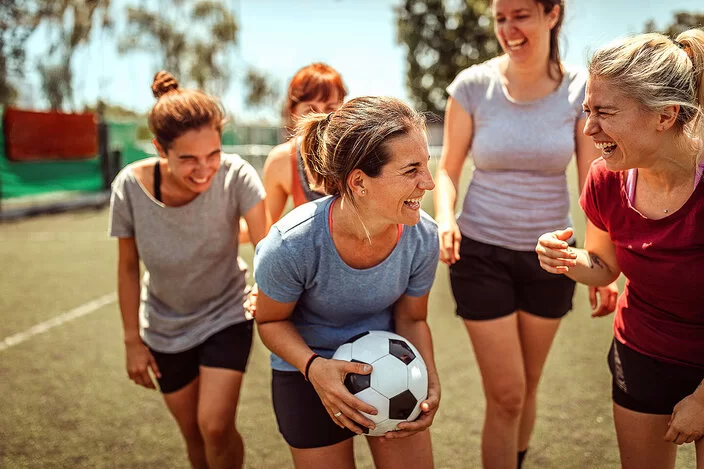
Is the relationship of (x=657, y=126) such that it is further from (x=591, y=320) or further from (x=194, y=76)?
(x=194, y=76)

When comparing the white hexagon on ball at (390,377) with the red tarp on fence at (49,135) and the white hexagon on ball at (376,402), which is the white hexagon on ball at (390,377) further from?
the red tarp on fence at (49,135)

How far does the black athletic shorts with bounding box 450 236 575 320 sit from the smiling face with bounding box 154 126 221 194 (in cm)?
131

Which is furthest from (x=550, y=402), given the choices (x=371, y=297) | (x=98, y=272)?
(x=98, y=272)

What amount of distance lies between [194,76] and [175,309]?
5041cm

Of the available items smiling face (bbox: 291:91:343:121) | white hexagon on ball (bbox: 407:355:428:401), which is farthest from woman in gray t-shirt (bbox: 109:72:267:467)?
white hexagon on ball (bbox: 407:355:428:401)

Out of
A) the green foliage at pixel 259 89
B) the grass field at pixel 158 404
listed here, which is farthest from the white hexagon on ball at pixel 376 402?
the green foliage at pixel 259 89

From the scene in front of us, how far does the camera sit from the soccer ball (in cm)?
236

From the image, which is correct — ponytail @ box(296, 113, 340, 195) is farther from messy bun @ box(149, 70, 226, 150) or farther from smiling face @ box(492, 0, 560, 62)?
smiling face @ box(492, 0, 560, 62)

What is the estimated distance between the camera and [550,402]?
455 centimetres

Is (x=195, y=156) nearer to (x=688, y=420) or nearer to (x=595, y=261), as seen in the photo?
(x=595, y=261)

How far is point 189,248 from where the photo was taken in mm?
3209

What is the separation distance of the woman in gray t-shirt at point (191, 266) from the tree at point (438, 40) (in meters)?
32.1

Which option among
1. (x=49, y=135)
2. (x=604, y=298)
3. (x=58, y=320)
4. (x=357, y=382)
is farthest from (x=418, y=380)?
(x=49, y=135)

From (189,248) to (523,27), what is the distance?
1.88 metres
